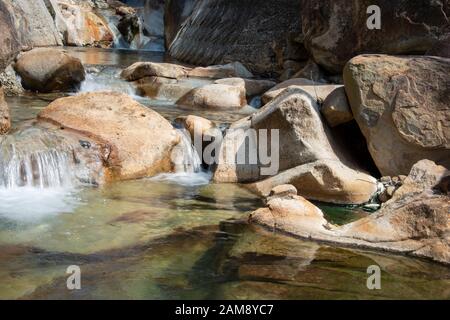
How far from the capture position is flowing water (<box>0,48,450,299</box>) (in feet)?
14.0

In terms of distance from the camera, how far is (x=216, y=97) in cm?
1188

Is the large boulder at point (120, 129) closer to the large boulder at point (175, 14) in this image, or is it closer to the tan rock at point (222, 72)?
the tan rock at point (222, 72)

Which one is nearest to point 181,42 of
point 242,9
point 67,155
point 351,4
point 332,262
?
point 242,9

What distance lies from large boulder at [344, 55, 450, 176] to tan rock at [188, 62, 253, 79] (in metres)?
7.11

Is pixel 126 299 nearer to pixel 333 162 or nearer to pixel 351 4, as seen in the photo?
pixel 333 162

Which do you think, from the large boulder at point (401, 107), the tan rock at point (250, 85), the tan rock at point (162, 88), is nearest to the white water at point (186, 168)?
the large boulder at point (401, 107)

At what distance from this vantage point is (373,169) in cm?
770

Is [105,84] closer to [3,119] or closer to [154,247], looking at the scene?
[3,119]

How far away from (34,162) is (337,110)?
3856mm

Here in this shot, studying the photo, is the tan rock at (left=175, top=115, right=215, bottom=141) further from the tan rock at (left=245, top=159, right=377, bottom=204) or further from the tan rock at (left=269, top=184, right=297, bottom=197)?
the tan rock at (left=269, top=184, right=297, bottom=197)

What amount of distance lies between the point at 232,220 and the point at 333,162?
1.80m

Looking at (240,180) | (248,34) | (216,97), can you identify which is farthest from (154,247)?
(248,34)

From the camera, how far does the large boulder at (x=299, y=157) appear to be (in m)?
7.07

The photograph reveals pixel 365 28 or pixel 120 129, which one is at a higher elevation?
pixel 365 28
